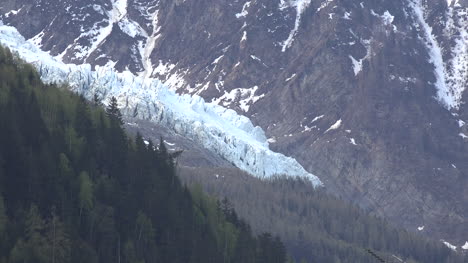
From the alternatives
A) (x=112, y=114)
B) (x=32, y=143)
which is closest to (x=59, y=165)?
(x=32, y=143)

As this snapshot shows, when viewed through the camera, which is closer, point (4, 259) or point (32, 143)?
point (4, 259)

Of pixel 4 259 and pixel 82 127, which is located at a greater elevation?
pixel 82 127

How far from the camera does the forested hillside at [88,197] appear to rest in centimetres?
13075

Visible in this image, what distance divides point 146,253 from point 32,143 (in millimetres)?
14466

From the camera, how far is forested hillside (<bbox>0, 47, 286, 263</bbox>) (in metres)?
131

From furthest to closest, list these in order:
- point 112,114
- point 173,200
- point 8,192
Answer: point 112,114 < point 173,200 < point 8,192

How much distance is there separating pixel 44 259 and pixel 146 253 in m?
18.1

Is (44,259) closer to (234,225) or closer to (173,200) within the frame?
(173,200)

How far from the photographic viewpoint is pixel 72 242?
13062cm

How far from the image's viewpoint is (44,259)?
4975 inches

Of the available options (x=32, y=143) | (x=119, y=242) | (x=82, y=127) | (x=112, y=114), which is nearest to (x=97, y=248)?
(x=119, y=242)

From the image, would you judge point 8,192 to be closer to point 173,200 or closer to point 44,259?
point 44,259

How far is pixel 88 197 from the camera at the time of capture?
141750 mm

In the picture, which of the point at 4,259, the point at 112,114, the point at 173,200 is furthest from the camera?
the point at 112,114
